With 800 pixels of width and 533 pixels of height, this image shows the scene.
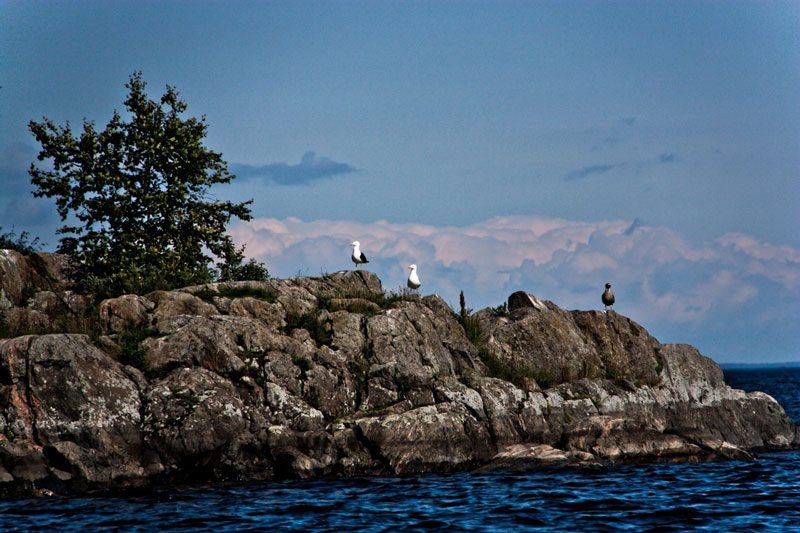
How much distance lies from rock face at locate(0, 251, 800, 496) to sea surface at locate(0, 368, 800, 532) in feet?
5.34

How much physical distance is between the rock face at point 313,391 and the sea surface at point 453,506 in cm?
163

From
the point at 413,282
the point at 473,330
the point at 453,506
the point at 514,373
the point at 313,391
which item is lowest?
the point at 453,506

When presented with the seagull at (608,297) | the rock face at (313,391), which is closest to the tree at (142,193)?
the rock face at (313,391)

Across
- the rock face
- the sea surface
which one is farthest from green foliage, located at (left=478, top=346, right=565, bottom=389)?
the sea surface

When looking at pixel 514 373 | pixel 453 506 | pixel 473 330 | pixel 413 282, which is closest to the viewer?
pixel 453 506

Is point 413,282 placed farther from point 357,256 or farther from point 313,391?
point 313,391

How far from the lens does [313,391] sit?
26.6 meters

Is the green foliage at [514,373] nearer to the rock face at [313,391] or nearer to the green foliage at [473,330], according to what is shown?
the rock face at [313,391]

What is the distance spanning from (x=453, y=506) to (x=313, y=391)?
8.54 m

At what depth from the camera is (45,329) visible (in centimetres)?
2706

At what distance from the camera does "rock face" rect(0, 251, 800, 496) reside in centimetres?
2277

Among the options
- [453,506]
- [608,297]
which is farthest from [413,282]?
[453,506]

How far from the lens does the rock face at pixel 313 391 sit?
74.7 ft

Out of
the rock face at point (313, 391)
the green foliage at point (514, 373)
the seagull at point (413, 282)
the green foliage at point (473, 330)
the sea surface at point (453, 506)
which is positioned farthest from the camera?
the seagull at point (413, 282)
